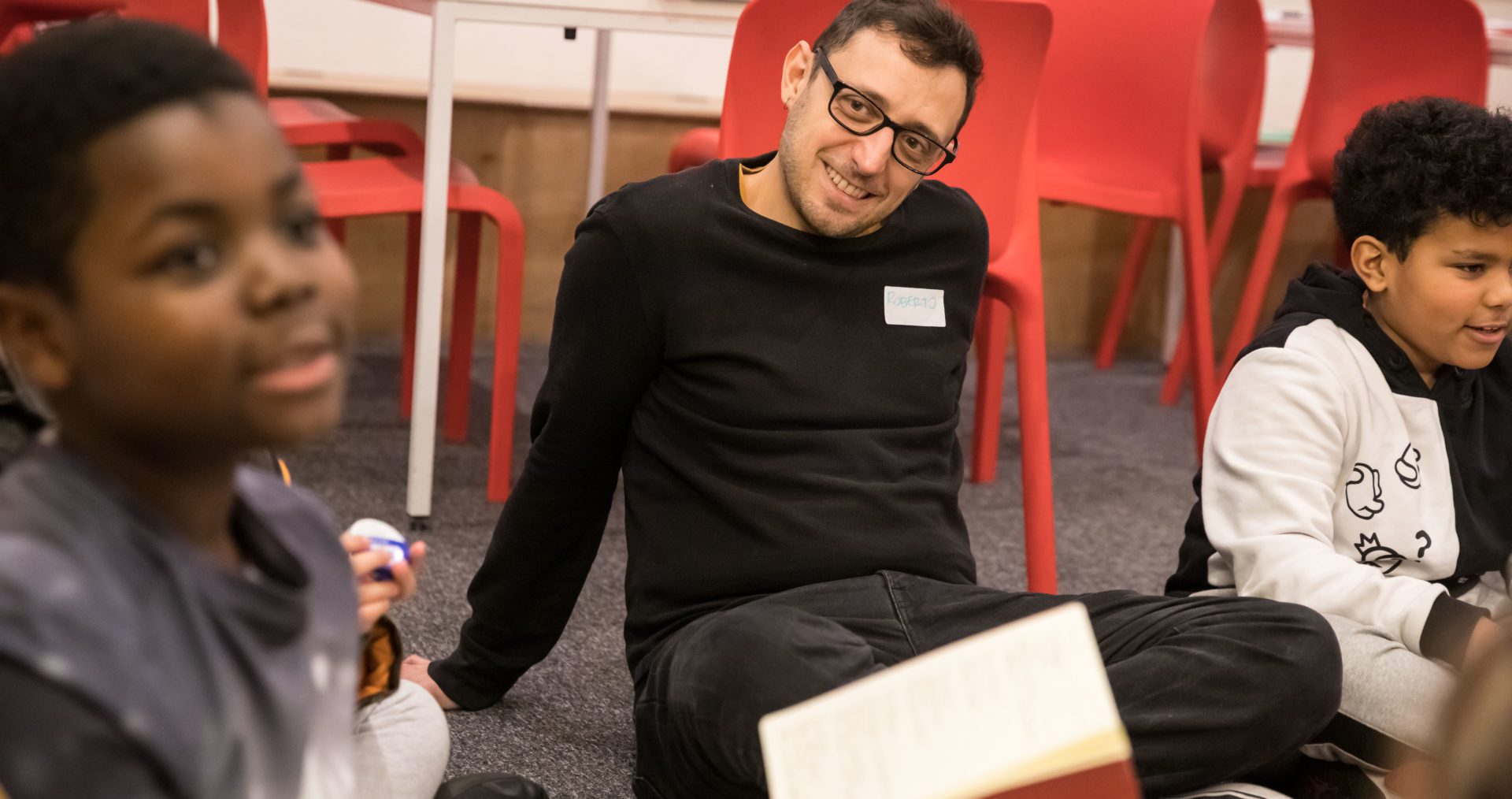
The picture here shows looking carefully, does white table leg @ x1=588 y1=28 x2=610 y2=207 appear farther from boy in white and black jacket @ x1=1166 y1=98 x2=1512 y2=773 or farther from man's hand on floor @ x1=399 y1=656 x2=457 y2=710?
boy in white and black jacket @ x1=1166 y1=98 x2=1512 y2=773

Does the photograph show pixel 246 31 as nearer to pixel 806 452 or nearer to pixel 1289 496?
pixel 806 452

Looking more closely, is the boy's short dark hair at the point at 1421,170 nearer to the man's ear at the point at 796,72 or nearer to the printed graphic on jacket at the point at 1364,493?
the printed graphic on jacket at the point at 1364,493

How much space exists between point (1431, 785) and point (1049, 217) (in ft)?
10.2

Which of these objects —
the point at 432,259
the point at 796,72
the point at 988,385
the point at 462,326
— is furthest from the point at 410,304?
the point at 796,72

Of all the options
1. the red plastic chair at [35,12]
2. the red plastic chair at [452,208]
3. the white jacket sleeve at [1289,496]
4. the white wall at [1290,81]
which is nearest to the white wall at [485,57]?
the red plastic chair at [452,208]

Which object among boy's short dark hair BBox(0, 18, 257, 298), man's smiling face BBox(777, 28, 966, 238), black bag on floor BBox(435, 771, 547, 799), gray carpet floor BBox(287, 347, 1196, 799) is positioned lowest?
gray carpet floor BBox(287, 347, 1196, 799)

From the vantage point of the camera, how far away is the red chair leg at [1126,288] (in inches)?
135

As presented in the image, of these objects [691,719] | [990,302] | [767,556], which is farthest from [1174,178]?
[691,719]

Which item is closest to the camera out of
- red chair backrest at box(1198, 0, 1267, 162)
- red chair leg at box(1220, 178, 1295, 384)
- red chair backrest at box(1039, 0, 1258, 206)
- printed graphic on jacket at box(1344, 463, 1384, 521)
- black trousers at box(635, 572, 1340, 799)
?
black trousers at box(635, 572, 1340, 799)

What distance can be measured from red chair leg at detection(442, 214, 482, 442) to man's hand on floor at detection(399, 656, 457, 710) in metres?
0.96

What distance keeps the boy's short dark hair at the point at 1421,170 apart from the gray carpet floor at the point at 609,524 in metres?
0.71

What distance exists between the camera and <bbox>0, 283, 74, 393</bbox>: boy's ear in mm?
615

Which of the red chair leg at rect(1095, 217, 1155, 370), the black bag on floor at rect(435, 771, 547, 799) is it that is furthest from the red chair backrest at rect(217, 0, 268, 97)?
the red chair leg at rect(1095, 217, 1155, 370)

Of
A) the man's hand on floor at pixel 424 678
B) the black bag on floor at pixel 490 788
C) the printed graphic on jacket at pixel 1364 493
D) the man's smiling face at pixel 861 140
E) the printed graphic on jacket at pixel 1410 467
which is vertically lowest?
the man's hand on floor at pixel 424 678
